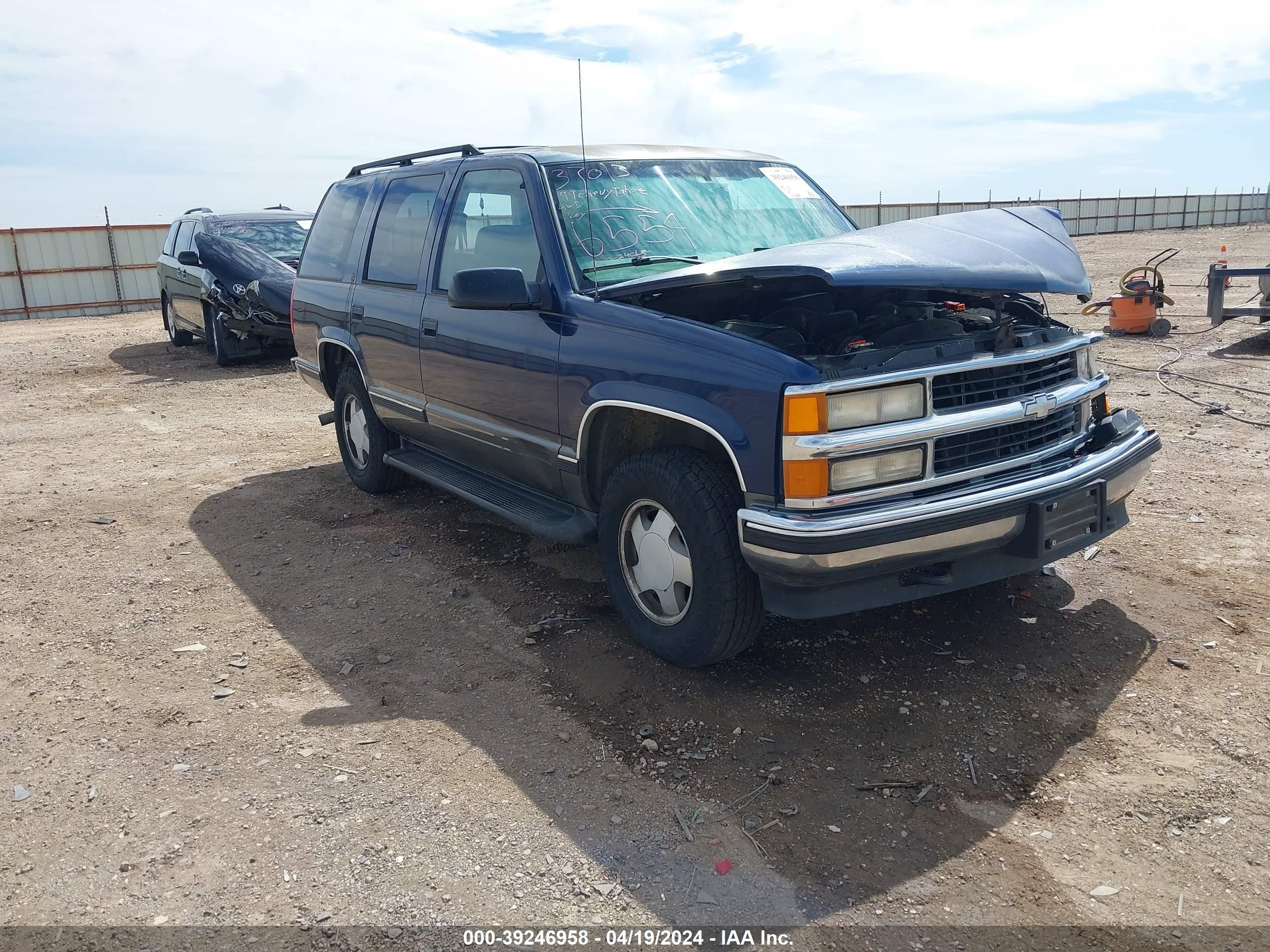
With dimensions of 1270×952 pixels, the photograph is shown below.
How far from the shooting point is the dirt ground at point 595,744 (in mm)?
2705

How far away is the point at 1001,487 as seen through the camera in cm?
347

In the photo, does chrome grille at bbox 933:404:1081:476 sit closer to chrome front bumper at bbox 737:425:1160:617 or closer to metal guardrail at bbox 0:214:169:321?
chrome front bumper at bbox 737:425:1160:617

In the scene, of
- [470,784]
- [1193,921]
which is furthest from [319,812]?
[1193,921]

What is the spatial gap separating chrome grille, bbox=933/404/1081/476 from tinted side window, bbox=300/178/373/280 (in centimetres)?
416

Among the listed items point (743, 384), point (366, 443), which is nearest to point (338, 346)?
point (366, 443)

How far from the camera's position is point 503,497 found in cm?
488

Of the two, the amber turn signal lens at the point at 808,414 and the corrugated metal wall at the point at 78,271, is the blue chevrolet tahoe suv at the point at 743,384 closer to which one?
the amber turn signal lens at the point at 808,414

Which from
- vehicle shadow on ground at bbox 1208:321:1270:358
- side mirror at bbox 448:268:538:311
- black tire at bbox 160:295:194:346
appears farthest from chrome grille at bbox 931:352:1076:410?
black tire at bbox 160:295:194:346

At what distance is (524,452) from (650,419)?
82cm

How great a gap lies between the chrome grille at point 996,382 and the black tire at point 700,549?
0.80 meters

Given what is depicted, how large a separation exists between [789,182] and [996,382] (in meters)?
2.17

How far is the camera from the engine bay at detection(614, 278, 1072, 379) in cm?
346

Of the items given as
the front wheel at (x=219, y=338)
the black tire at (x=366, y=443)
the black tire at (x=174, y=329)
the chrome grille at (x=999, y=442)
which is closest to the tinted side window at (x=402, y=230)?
the black tire at (x=366, y=443)

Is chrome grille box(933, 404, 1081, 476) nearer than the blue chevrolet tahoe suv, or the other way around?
the blue chevrolet tahoe suv
